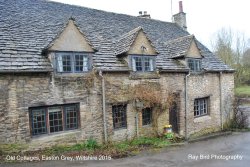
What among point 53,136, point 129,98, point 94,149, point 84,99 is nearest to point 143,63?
point 129,98

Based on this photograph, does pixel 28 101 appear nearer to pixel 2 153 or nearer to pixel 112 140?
pixel 2 153

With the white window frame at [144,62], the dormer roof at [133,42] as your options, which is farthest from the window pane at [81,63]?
the white window frame at [144,62]

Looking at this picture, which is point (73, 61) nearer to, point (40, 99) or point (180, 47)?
point (40, 99)

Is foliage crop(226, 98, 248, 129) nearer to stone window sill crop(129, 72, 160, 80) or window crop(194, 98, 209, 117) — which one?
window crop(194, 98, 209, 117)

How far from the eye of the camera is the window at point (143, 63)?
588 inches

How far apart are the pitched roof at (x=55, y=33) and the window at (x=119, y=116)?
223cm

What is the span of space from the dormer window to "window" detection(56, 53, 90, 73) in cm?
781

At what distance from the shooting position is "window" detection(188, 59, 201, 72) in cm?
1780

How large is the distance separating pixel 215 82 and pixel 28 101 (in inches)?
539

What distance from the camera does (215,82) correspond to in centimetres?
1938

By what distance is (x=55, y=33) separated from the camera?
1438 cm

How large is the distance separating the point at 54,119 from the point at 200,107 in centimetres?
1103

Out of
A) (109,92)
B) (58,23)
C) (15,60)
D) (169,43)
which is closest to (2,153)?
(15,60)

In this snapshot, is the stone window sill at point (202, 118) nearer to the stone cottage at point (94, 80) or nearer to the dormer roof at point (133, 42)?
the stone cottage at point (94, 80)
